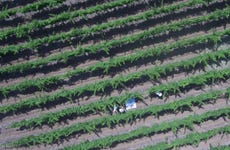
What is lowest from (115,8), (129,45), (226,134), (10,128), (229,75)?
(226,134)

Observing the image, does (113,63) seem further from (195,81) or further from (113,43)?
(195,81)

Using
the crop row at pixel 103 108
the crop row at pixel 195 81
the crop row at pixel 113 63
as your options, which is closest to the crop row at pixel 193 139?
the crop row at pixel 103 108

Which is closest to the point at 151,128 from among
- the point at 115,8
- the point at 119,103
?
the point at 119,103

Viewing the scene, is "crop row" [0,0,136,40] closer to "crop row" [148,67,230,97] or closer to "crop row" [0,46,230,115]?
"crop row" [0,46,230,115]

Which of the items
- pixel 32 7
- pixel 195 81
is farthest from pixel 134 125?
pixel 32 7

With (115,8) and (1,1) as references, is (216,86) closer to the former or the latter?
(115,8)

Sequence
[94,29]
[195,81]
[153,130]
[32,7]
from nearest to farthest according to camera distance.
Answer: [32,7] < [94,29] < [195,81] < [153,130]
